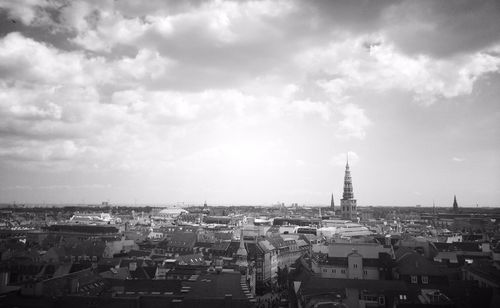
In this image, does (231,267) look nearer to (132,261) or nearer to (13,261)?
(132,261)

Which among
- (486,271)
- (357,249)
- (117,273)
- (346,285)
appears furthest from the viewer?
(357,249)

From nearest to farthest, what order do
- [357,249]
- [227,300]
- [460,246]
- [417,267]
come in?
1. [227,300]
2. [417,267]
3. [357,249]
4. [460,246]

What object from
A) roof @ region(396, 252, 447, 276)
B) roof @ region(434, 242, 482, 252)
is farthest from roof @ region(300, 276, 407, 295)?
roof @ region(434, 242, 482, 252)

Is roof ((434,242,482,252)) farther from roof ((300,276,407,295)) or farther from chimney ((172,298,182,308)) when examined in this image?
chimney ((172,298,182,308))

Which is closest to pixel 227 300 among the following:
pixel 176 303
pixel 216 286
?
pixel 176 303

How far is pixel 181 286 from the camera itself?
60.6m

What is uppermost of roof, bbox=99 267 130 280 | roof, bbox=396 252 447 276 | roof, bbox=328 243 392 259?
roof, bbox=328 243 392 259

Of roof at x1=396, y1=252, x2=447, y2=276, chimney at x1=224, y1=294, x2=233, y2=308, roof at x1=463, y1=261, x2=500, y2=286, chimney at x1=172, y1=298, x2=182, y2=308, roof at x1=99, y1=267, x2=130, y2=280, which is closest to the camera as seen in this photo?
chimney at x1=172, y1=298, x2=182, y2=308

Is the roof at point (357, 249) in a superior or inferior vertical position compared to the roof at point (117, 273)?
superior

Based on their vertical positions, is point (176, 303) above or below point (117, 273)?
below

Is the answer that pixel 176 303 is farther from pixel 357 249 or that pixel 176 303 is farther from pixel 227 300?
pixel 357 249

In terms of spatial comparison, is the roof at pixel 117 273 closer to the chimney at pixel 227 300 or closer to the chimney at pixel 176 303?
the chimney at pixel 176 303

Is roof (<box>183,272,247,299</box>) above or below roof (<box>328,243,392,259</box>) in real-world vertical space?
below

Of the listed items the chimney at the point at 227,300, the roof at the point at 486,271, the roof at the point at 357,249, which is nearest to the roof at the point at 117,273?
the chimney at the point at 227,300
